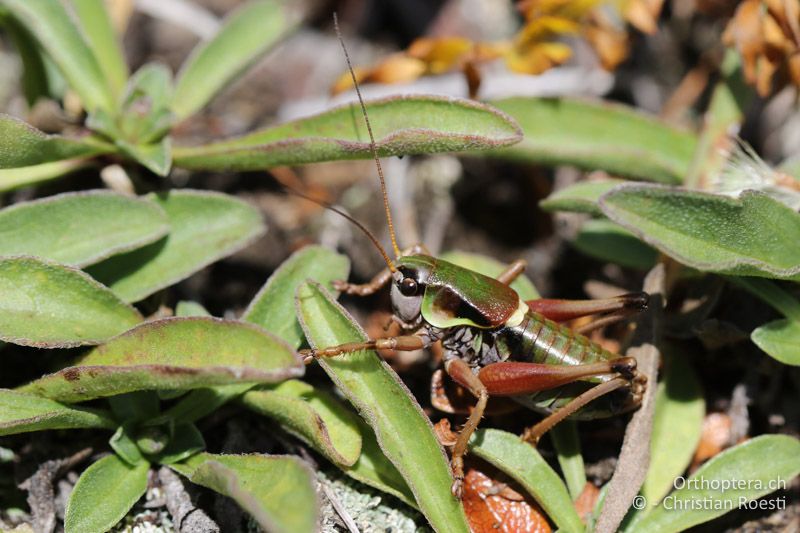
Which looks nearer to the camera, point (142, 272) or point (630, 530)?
point (630, 530)

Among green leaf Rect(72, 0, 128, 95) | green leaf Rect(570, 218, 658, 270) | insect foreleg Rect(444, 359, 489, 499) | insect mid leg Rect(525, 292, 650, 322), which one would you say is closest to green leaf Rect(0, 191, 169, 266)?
green leaf Rect(72, 0, 128, 95)

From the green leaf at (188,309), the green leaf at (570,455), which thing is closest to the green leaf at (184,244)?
the green leaf at (188,309)

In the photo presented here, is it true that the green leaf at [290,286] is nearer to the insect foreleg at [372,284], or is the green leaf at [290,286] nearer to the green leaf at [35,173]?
the insect foreleg at [372,284]

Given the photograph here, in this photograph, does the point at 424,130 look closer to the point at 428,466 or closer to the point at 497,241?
the point at 428,466

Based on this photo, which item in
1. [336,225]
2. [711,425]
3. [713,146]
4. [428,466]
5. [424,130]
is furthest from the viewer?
[336,225]

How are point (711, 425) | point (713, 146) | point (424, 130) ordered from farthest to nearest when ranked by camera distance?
point (713, 146) < point (711, 425) < point (424, 130)

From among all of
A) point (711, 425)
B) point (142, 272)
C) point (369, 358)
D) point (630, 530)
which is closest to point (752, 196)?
point (711, 425)

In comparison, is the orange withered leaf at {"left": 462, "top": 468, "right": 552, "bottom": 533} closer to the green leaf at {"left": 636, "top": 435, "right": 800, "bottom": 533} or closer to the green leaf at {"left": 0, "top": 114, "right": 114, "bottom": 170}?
the green leaf at {"left": 636, "top": 435, "right": 800, "bottom": 533}
